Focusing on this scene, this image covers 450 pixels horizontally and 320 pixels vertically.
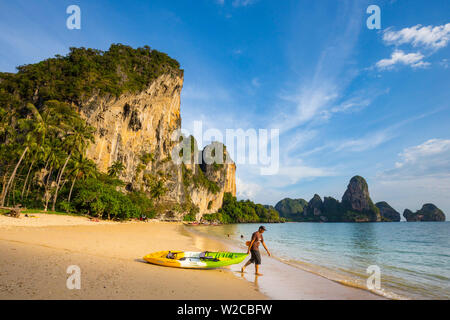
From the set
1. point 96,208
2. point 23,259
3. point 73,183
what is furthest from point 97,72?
point 23,259

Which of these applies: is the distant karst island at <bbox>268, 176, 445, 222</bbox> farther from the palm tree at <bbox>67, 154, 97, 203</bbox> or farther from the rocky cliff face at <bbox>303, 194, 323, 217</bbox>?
the palm tree at <bbox>67, 154, 97, 203</bbox>

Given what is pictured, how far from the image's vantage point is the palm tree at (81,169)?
3381cm

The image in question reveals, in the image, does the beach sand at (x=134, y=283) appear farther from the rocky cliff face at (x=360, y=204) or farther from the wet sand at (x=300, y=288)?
the rocky cliff face at (x=360, y=204)

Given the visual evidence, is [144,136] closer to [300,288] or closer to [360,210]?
[300,288]

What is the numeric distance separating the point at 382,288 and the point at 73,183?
37728 mm

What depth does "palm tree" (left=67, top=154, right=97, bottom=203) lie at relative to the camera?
33.8 meters

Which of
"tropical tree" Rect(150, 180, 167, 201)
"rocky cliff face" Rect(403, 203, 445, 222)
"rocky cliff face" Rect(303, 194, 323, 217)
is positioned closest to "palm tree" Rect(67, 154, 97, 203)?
"tropical tree" Rect(150, 180, 167, 201)

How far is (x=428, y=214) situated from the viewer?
155750 millimetres

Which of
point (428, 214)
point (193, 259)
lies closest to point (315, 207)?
point (428, 214)

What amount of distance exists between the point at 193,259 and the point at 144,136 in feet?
177

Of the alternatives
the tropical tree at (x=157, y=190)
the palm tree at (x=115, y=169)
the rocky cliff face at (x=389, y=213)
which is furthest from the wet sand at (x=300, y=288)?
the rocky cliff face at (x=389, y=213)
